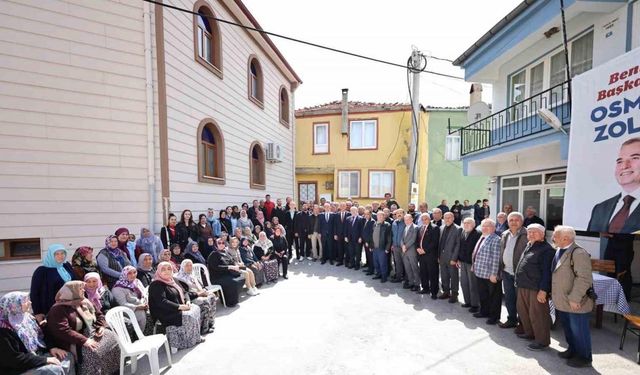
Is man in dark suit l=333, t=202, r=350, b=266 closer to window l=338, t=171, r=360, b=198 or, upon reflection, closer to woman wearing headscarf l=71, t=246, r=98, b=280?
woman wearing headscarf l=71, t=246, r=98, b=280

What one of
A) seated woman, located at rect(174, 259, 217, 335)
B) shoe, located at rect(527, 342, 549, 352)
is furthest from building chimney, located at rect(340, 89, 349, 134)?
shoe, located at rect(527, 342, 549, 352)

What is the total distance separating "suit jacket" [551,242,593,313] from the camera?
11.9 feet

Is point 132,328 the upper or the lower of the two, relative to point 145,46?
lower

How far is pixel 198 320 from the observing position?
180 inches

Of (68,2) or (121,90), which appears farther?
(121,90)

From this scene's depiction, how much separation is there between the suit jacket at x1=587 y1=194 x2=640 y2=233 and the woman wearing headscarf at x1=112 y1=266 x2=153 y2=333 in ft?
22.4

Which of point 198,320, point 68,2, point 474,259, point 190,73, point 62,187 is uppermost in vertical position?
point 68,2

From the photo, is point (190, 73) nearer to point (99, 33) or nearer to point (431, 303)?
point (99, 33)

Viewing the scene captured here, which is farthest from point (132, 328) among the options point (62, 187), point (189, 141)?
point (189, 141)

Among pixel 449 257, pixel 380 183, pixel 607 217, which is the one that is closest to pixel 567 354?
pixel 607 217

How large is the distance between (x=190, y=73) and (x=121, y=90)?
72.6 inches

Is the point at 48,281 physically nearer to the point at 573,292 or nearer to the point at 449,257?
the point at 449,257

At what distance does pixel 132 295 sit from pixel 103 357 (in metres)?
1.07

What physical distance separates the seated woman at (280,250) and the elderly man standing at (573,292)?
5824mm
